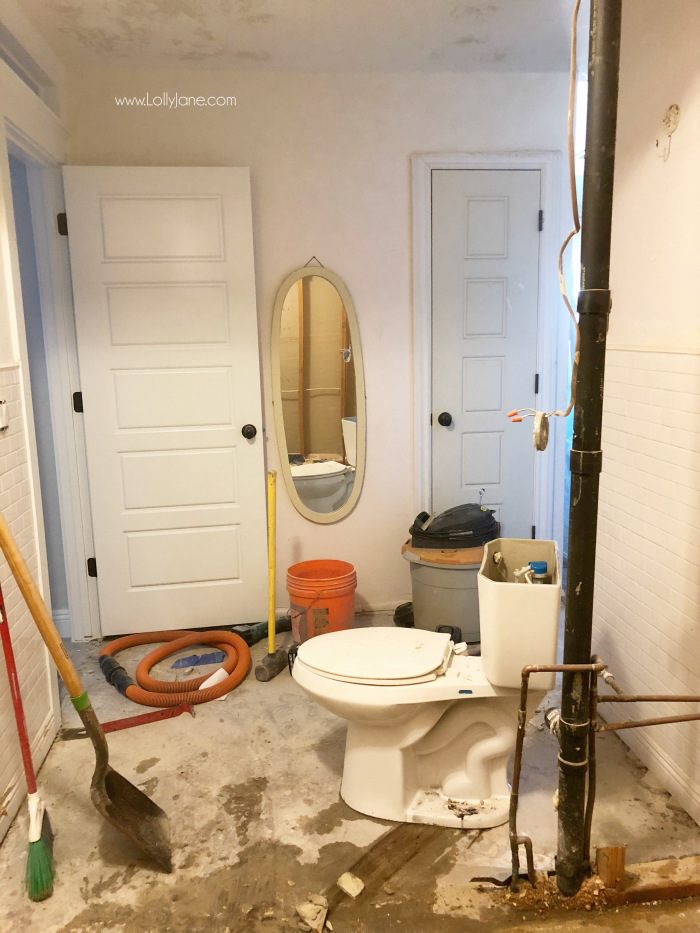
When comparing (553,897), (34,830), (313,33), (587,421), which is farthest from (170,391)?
(553,897)

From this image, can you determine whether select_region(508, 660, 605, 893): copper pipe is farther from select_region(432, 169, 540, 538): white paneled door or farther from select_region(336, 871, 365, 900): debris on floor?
select_region(432, 169, 540, 538): white paneled door

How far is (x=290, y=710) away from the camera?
267 cm

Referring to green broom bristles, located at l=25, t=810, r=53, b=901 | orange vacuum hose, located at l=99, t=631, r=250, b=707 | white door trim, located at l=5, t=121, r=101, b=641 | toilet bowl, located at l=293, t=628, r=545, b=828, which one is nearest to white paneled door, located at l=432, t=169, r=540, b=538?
orange vacuum hose, located at l=99, t=631, r=250, b=707

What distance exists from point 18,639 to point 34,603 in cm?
48

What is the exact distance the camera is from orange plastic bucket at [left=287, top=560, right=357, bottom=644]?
3.01 metres

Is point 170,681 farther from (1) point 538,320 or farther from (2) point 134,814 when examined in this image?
(1) point 538,320

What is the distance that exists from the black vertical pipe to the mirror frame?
1.89 meters

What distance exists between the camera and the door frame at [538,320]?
128 inches

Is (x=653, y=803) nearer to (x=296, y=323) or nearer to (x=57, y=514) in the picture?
(x=296, y=323)

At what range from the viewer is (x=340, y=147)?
10.5 feet

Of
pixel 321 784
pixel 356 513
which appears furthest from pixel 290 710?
pixel 356 513

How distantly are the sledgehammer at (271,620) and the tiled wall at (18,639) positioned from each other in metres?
0.81

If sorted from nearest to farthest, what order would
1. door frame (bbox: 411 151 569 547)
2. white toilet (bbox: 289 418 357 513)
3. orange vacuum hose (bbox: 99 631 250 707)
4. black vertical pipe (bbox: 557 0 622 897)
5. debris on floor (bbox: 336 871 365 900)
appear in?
1. black vertical pipe (bbox: 557 0 622 897)
2. debris on floor (bbox: 336 871 365 900)
3. orange vacuum hose (bbox: 99 631 250 707)
4. door frame (bbox: 411 151 569 547)
5. white toilet (bbox: 289 418 357 513)

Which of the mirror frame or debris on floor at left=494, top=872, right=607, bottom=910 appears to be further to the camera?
the mirror frame
